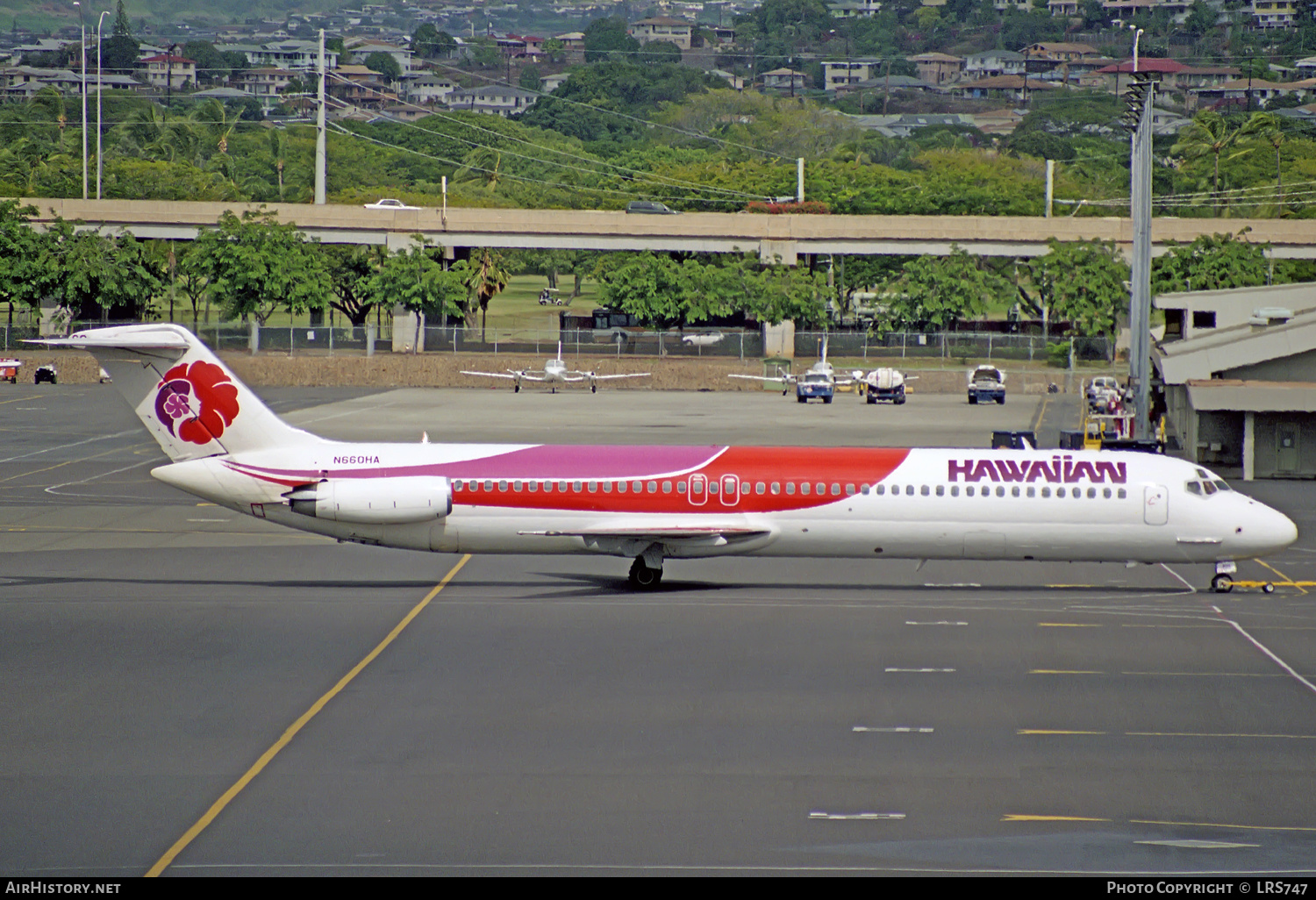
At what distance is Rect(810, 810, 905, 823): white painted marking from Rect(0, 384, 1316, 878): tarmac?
2.3 inches

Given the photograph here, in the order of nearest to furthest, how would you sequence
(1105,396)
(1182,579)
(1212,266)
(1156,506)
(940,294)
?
(1156,506) → (1182,579) → (1105,396) → (1212,266) → (940,294)

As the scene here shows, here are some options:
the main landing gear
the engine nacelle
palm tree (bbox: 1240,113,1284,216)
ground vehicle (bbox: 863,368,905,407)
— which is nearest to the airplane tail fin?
the engine nacelle

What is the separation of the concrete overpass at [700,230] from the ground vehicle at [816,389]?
31172 mm

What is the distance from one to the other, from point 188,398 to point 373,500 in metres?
5.17

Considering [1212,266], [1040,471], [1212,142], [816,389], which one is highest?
[1212,142]

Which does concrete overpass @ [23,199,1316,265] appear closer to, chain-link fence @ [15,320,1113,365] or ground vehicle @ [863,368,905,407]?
chain-link fence @ [15,320,1113,365]

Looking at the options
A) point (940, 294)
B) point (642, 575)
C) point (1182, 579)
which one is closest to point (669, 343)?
point (940, 294)

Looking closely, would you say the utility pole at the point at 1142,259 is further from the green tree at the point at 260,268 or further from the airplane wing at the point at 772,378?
the green tree at the point at 260,268

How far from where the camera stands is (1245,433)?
5753 centimetres

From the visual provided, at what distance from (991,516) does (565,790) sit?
680 inches

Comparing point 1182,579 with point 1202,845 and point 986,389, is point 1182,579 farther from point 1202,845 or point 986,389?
point 986,389

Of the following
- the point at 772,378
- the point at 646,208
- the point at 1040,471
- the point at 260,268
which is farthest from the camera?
the point at 646,208

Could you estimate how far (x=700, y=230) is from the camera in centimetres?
12369

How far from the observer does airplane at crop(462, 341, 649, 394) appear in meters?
104
